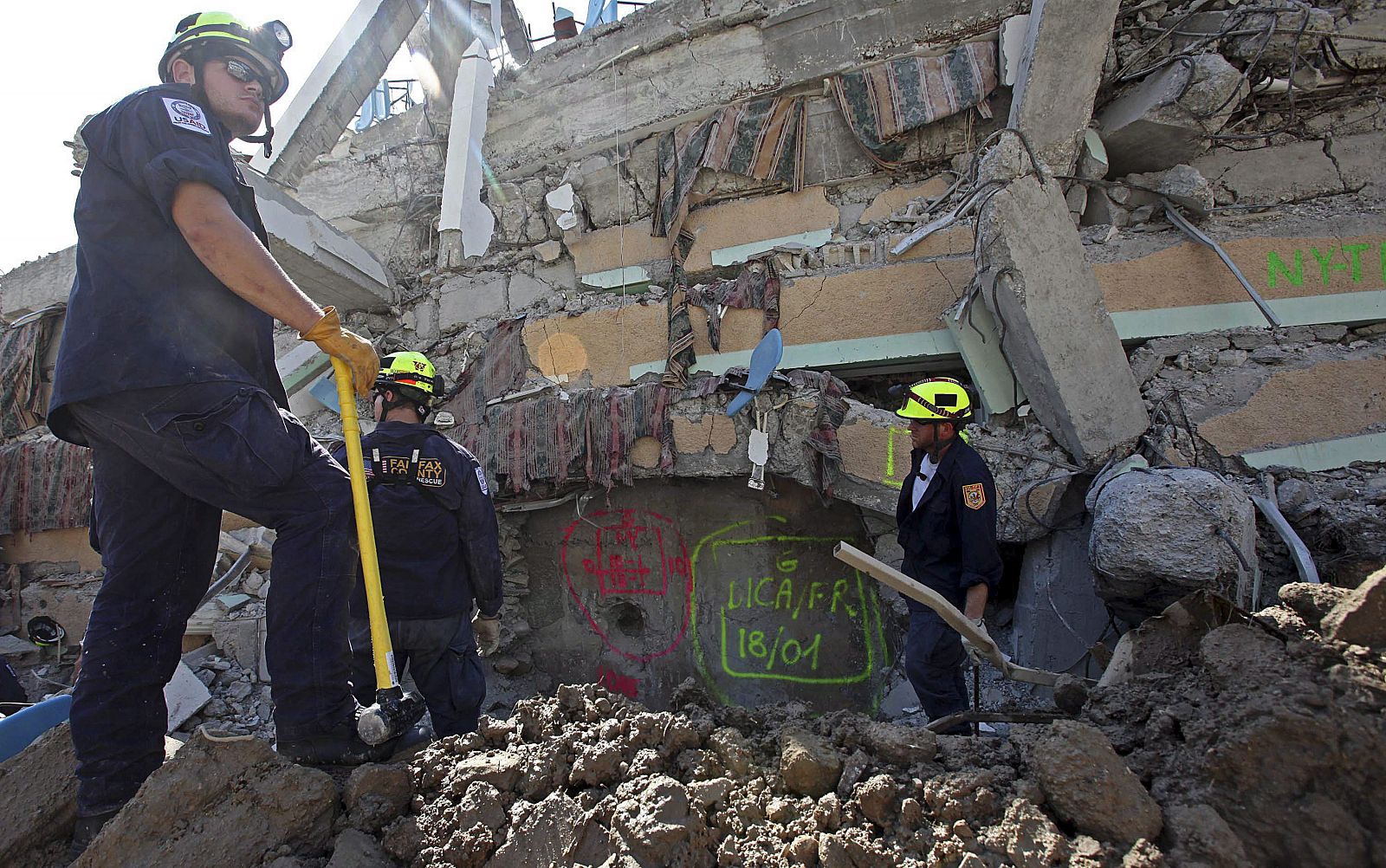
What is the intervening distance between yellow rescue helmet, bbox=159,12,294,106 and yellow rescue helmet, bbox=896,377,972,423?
8.76 ft

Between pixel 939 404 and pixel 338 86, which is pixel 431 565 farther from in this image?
pixel 338 86

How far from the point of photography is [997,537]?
3756 mm

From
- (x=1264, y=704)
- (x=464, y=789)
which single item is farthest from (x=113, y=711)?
(x=1264, y=704)

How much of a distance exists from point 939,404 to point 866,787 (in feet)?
6.45

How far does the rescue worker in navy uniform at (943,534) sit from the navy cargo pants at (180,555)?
2.24m

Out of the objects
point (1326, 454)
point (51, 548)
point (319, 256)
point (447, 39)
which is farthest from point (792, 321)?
point (51, 548)

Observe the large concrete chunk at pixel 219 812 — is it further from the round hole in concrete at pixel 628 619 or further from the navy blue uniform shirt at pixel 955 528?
the round hole in concrete at pixel 628 619

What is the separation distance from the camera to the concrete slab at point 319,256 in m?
5.13

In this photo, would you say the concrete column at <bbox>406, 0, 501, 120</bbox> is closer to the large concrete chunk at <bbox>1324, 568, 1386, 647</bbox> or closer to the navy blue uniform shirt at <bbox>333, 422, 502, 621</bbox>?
the navy blue uniform shirt at <bbox>333, 422, 502, 621</bbox>

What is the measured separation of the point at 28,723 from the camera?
240 centimetres

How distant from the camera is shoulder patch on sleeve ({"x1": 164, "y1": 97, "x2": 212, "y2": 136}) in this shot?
192 centimetres

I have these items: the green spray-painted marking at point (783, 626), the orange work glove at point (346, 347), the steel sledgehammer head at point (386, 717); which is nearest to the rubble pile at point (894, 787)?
the steel sledgehammer head at point (386, 717)

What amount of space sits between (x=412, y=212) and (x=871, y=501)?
15.2 ft

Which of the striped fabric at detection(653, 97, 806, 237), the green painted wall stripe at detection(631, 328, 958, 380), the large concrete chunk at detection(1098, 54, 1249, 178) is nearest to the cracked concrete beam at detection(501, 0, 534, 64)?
the striped fabric at detection(653, 97, 806, 237)
